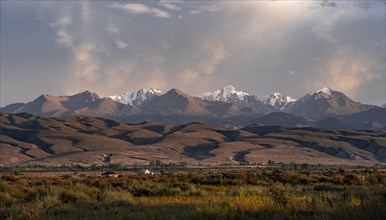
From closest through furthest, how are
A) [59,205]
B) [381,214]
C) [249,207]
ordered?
1. [381,214]
2. [249,207]
3. [59,205]

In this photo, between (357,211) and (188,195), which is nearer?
(357,211)

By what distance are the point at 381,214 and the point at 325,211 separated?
205cm

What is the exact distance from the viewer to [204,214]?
14.0 m

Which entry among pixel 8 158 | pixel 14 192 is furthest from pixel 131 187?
pixel 8 158

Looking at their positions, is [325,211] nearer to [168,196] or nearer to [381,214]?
[381,214]

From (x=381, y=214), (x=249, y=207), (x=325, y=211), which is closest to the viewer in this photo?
(x=381, y=214)

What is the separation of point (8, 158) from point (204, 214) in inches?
7473

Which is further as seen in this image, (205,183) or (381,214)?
(205,183)

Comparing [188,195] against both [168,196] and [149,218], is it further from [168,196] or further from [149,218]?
[149,218]

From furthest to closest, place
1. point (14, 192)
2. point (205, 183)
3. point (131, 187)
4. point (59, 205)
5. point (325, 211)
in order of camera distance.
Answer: point (205, 183) → point (131, 187) → point (14, 192) → point (59, 205) → point (325, 211)

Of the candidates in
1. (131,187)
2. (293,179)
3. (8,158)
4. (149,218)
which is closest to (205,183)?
(293,179)

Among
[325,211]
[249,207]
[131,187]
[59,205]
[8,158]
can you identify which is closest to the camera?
[325,211]

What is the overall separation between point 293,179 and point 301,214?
98.2 feet

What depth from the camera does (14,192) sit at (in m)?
28.0
